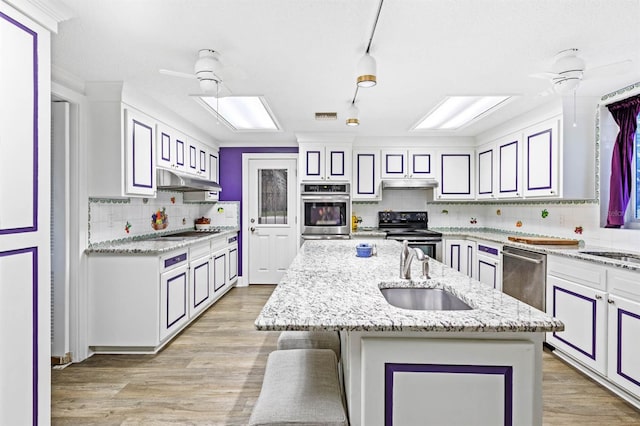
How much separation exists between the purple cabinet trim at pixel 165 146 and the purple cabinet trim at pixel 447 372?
124 inches

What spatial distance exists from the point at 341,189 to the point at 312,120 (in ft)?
3.87

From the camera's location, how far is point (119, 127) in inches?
112

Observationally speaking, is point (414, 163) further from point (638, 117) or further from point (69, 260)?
point (69, 260)

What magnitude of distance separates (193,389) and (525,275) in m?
2.95

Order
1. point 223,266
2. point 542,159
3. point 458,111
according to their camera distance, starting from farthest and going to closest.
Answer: point 223,266
point 458,111
point 542,159

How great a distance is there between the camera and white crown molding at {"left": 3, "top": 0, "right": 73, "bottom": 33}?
1592 millimetres

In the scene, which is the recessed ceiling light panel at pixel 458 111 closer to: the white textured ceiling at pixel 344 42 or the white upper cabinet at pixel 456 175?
the white textured ceiling at pixel 344 42

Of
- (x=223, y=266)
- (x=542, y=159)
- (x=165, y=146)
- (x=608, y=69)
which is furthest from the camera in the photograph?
(x=223, y=266)

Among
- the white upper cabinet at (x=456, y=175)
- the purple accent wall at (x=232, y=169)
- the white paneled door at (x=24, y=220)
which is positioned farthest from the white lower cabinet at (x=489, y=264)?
the white paneled door at (x=24, y=220)

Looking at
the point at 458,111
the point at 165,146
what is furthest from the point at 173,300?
the point at 458,111

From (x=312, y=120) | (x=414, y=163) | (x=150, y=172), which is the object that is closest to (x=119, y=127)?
(x=150, y=172)

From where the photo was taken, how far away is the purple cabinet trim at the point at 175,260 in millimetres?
3016

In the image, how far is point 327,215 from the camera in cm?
489

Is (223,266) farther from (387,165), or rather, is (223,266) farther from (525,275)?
(525,275)
